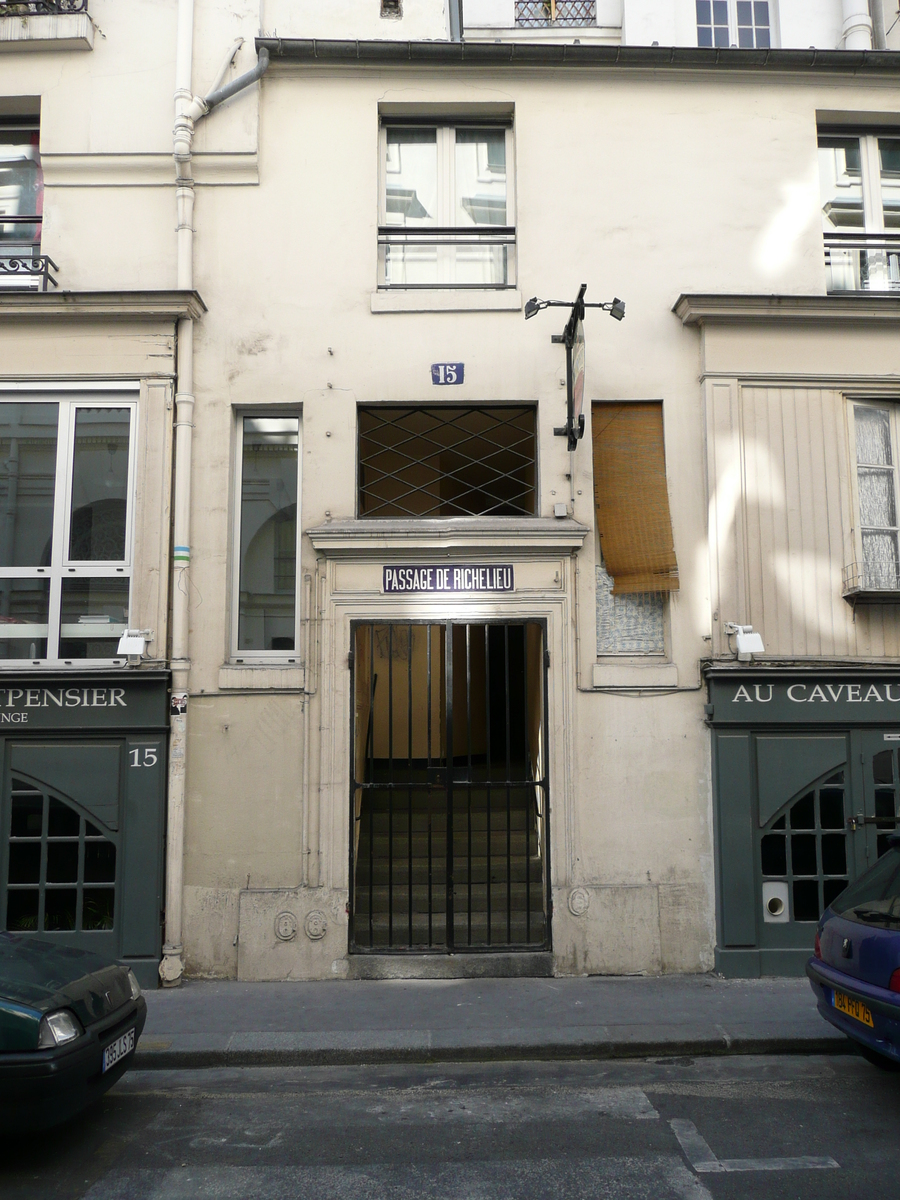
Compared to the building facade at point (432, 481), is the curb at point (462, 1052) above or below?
below

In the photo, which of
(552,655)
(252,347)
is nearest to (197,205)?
(252,347)

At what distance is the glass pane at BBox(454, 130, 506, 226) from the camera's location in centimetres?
948

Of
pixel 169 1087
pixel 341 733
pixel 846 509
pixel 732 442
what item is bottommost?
pixel 169 1087

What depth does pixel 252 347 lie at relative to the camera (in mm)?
8992

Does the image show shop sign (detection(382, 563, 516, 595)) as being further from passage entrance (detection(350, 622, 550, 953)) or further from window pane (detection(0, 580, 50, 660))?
window pane (detection(0, 580, 50, 660))

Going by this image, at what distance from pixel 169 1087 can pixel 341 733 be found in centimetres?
326

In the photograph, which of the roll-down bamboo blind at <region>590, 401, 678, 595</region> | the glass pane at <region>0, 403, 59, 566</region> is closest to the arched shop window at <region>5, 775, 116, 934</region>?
the glass pane at <region>0, 403, 59, 566</region>

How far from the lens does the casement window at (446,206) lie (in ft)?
30.7

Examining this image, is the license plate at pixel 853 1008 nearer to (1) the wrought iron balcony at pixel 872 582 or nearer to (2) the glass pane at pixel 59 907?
(1) the wrought iron balcony at pixel 872 582

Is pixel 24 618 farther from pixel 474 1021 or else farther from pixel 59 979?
pixel 474 1021

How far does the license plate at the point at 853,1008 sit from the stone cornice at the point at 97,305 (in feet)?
25.8

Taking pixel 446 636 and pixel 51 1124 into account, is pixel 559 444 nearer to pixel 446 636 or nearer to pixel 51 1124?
pixel 446 636

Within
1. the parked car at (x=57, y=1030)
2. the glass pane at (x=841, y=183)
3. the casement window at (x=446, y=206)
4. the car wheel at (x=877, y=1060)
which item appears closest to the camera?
the parked car at (x=57, y=1030)

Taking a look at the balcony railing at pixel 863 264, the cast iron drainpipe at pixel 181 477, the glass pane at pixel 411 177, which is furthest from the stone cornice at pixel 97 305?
the balcony railing at pixel 863 264
